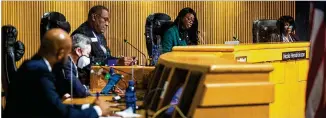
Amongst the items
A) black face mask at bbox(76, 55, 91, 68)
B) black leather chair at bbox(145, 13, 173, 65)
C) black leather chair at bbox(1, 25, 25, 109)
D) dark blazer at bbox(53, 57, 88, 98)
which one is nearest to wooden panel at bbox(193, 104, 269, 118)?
dark blazer at bbox(53, 57, 88, 98)

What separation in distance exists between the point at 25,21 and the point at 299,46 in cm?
536

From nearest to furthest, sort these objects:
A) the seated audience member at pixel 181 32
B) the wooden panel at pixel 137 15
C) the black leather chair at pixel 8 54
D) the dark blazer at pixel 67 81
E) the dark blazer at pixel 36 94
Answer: the dark blazer at pixel 36 94 < the dark blazer at pixel 67 81 < the black leather chair at pixel 8 54 < the seated audience member at pixel 181 32 < the wooden panel at pixel 137 15

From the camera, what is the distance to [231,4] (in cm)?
1124

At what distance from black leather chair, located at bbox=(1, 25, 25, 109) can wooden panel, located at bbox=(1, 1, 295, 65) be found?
2815 mm

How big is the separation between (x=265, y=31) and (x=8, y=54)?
124 inches

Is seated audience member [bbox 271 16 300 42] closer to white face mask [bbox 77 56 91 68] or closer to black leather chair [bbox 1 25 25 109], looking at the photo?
black leather chair [bbox 1 25 25 109]

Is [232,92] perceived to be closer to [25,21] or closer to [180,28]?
[180,28]

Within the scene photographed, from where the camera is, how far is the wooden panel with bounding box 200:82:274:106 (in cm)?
303

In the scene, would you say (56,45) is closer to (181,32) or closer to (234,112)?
(234,112)

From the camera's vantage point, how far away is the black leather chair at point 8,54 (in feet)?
20.0

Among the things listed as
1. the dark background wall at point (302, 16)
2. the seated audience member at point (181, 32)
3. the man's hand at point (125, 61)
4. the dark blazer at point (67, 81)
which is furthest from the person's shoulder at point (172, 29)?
the dark background wall at point (302, 16)

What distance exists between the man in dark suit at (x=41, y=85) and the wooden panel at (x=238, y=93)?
745mm

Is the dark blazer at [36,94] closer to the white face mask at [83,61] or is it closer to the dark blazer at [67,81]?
the dark blazer at [67,81]

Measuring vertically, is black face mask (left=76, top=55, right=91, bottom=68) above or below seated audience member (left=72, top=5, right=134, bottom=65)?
below
